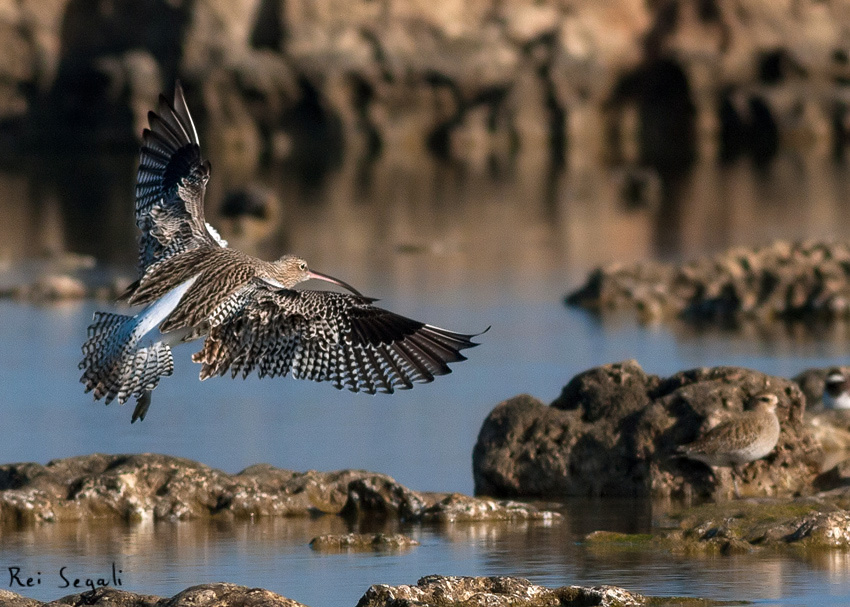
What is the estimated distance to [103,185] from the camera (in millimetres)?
46312

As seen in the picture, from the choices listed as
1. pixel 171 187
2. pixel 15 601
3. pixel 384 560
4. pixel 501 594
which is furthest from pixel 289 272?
pixel 15 601

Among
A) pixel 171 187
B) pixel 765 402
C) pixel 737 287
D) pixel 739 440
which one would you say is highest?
pixel 737 287

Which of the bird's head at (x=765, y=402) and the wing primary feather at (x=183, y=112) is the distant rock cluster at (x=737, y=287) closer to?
the bird's head at (x=765, y=402)

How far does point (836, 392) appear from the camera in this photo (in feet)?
46.4

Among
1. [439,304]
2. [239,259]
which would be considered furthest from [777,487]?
[439,304]

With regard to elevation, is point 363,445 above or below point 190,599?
above

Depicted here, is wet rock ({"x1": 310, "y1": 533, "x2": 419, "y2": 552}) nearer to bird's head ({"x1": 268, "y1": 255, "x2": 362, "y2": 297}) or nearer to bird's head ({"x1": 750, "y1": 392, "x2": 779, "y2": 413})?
bird's head ({"x1": 268, "y1": 255, "x2": 362, "y2": 297})

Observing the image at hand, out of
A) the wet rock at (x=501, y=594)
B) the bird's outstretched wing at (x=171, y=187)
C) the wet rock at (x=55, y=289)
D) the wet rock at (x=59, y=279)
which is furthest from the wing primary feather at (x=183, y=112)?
the wet rock at (x=55, y=289)

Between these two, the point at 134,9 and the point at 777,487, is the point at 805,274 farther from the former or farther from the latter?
the point at 134,9

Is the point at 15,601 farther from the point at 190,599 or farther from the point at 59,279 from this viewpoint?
the point at 59,279

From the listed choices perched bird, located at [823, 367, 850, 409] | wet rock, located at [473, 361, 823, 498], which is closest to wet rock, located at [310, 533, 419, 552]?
wet rock, located at [473, 361, 823, 498]

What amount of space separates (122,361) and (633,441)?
370 cm

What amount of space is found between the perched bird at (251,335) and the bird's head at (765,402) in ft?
Result: 9.17

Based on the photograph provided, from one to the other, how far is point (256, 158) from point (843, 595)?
155 feet
